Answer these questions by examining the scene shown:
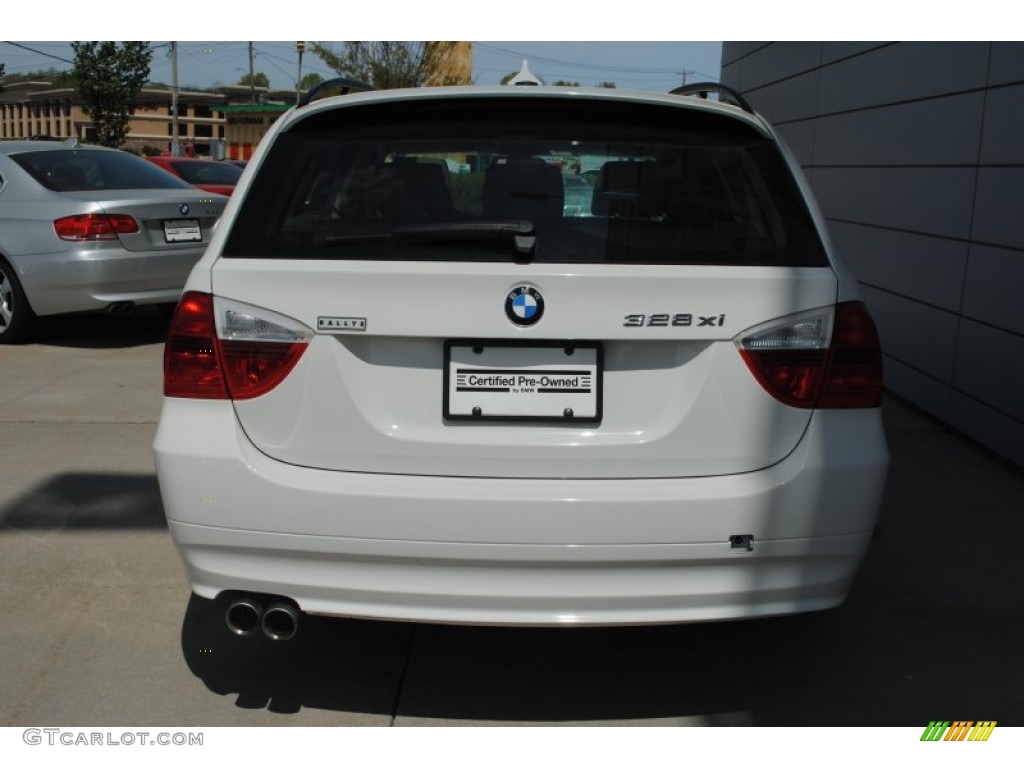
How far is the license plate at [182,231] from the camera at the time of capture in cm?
907

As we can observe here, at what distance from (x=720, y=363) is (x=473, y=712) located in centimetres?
126

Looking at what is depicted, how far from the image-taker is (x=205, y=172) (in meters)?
15.0

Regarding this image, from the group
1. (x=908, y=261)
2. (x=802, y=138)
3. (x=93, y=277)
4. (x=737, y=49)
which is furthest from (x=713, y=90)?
(x=737, y=49)

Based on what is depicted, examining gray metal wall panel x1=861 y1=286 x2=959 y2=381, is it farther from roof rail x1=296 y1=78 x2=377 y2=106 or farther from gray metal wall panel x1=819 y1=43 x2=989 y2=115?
roof rail x1=296 y1=78 x2=377 y2=106

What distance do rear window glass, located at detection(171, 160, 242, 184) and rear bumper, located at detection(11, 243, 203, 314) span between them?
19.4 ft

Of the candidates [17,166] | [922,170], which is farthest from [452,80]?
[922,170]

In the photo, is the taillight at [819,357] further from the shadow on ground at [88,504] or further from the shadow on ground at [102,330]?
the shadow on ground at [102,330]

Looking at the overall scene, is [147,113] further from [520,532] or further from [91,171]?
[520,532]

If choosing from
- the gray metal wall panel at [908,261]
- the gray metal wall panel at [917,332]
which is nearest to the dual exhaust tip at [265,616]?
the gray metal wall panel at [908,261]

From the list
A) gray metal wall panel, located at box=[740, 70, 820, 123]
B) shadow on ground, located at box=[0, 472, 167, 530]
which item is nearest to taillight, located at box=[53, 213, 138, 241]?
shadow on ground, located at box=[0, 472, 167, 530]

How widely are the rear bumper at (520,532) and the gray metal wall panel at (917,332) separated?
407cm

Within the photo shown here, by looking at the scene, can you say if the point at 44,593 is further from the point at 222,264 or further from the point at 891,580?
the point at 891,580

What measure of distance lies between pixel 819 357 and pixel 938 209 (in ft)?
14.7
